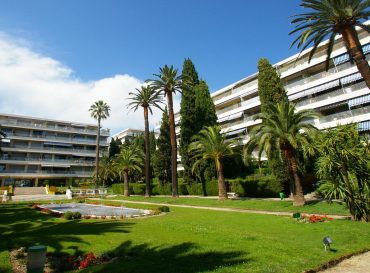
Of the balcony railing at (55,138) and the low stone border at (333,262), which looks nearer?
the low stone border at (333,262)

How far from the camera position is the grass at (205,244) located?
941 centimetres

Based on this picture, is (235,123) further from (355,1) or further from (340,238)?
(340,238)

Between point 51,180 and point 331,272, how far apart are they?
291ft

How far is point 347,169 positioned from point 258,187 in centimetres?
1985

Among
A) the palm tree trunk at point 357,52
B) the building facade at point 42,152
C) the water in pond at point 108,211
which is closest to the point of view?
the palm tree trunk at point 357,52

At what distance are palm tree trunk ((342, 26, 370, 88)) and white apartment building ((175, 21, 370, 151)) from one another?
12.0 metres

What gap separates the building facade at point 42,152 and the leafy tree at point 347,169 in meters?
80.0

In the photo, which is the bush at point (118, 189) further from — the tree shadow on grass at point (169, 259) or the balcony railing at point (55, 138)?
the tree shadow on grass at point (169, 259)

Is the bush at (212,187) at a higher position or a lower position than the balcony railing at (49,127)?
lower

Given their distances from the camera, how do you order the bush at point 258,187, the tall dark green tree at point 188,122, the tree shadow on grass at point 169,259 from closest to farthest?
the tree shadow on grass at point 169,259, the bush at point 258,187, the tall dark green tree at point 188,122

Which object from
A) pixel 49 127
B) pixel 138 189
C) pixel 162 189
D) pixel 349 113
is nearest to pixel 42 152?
pixel 49 127

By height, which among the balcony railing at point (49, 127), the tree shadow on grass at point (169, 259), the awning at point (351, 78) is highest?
the balcony railing at point (49, 127)

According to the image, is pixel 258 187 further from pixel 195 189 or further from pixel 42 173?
pixel 42 173

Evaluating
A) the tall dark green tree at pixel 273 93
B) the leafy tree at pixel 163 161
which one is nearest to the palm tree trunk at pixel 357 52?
the tall dark green tree at pixel 273 93
